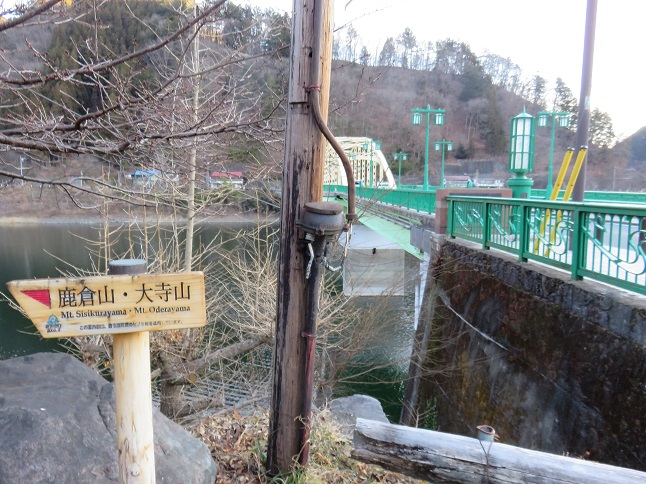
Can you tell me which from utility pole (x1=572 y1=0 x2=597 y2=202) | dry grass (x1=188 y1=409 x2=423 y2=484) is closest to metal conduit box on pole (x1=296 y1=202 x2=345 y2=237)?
dry grass (x1=188 y1=409 x2=423 y2=484)

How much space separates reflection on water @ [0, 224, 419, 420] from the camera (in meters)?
11.0

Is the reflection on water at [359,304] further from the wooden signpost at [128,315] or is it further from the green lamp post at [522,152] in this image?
the wooden signpost at [128,315]

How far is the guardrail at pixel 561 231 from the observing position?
166 inches

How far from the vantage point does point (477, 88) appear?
264ft

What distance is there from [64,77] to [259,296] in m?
6.90

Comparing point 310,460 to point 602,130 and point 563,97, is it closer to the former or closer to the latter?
point 602,130

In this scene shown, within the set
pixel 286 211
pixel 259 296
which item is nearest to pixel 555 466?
pixel 286 211

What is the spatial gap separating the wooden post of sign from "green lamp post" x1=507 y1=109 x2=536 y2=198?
8.19 metres

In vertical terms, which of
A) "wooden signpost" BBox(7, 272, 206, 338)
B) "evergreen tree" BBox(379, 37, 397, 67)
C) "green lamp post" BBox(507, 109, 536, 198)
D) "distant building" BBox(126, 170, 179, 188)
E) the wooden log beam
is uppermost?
"evergreen tree" BBox(379, 37, 397, 67)

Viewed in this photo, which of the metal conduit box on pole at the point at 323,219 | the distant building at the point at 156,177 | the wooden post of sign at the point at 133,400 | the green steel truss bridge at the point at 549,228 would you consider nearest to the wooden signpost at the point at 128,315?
the wooden post of sign at the point at 133,400

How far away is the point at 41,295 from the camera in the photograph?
1.85m

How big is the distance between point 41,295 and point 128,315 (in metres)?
0.33

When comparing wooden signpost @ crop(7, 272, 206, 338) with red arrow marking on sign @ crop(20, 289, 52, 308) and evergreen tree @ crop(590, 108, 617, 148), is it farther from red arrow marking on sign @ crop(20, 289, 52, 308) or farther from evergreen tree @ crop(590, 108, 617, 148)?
evergreen tree @ crop(590, 108, 617, 148)

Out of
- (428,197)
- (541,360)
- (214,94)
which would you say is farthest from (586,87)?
(214,94)
